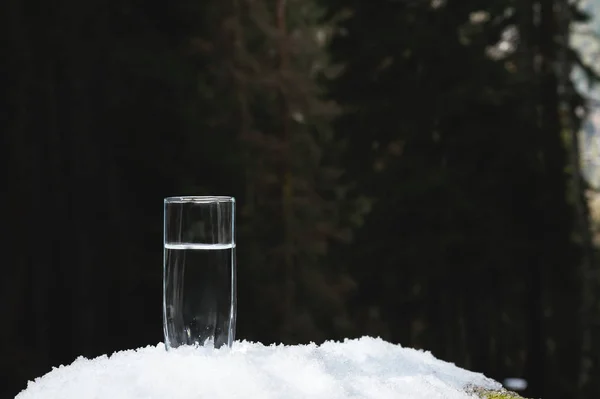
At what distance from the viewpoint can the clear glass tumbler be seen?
1745mm

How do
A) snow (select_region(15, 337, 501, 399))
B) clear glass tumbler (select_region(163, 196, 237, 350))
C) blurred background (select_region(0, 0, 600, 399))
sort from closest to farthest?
snow (select_region(15, 337, 501, 399))
clear glass tumbler (select_region(163, 196, 237, 350))
blurred background (select_region(0, 0, 600, 399))

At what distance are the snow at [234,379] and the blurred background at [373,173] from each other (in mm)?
7408

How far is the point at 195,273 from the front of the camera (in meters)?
1.74

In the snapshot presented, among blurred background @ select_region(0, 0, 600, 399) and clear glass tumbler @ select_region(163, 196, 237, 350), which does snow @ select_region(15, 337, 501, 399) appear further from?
blurred background @ select_region(0, 0, 600, 399)

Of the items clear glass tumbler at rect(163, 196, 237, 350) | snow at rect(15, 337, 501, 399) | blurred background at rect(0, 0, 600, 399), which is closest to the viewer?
snow at rect(15, 337, 501, 399)

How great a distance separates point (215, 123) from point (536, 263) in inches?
216

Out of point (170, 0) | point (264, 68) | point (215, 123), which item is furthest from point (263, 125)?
point (170, 0)

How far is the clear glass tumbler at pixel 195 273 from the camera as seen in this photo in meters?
1.75

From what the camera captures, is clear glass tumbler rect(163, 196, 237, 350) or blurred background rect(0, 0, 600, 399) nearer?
clear glass tumbler rect(163, 196, 237, 350)

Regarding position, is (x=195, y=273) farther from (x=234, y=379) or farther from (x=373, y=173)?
(x=373, y=173)

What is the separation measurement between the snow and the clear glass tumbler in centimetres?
10

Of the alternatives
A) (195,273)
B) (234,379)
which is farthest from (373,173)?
(234,379)

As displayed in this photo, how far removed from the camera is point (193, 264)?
174 cm

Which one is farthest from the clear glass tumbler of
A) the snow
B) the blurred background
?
the blurred background
